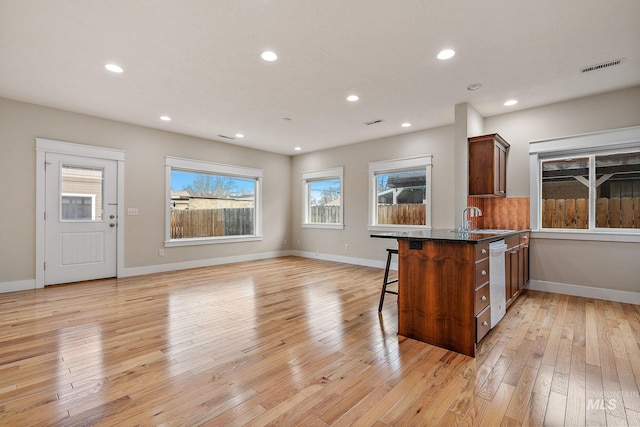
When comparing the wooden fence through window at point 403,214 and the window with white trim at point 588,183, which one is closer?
the window with white trim at point 588,183

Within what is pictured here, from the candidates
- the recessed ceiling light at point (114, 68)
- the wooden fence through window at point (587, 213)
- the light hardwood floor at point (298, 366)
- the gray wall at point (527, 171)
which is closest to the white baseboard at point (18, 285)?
the light hardwood floor at point (298, 366)

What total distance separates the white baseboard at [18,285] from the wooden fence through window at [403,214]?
5923 millimetres

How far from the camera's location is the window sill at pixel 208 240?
587 centimetres

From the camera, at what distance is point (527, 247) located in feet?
14.2

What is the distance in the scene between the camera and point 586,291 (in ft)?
13.2

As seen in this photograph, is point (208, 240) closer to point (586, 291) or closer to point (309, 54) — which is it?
point (309, 54)

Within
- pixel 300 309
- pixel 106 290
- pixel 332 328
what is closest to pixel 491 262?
pixel 332 328

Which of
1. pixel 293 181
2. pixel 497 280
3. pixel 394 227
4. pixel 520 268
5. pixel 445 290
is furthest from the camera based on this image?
pixel 293 181

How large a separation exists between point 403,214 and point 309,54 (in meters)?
3.88

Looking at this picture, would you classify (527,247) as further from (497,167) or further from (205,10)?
(205,10)

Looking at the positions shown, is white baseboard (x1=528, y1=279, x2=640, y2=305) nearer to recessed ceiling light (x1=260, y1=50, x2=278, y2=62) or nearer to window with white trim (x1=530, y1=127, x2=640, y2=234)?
window with white trim (x1=530, y1=127, x2=640, y2=234)

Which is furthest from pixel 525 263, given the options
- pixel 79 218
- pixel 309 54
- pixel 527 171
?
pixel 79 218

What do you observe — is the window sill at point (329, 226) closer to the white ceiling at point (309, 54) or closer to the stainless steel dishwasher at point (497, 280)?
the white ceiling at point (309, 54)

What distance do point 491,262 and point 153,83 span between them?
425cm
